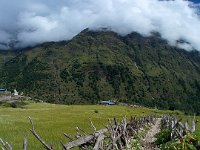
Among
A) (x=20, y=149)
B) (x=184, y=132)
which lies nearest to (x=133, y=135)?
(x=184, y=132)

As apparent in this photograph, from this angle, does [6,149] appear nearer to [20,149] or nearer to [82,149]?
[82,149]

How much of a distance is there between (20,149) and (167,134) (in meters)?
11.6

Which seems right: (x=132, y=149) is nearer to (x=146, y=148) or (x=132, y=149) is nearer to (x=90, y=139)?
(x=146, y=148)

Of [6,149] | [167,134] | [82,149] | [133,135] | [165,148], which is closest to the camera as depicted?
[6,149]

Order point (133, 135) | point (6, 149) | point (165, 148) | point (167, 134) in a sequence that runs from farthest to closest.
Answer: point (133, 135), point (167, 134), point (165, 148), point (6, 149)

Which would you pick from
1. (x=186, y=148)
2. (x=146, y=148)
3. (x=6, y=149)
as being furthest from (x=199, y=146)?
(x=6, y=149)

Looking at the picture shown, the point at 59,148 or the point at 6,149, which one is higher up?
the point at 6,149

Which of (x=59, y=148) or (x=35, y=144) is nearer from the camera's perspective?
(x=59, y=148)

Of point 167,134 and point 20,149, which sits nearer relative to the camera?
point 20,149

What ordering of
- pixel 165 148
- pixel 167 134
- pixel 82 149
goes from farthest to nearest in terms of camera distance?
pixel 167 134
pixel 165 148
pixel 82 149

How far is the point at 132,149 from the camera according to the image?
24766 mm

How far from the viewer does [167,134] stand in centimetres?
3173

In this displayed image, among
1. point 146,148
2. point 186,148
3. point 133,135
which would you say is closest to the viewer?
point 186,148

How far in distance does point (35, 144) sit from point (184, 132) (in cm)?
942
